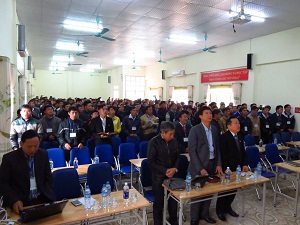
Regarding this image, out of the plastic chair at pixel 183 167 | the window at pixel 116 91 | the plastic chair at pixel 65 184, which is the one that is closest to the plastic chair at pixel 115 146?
the plastic chair at pixel 183 167

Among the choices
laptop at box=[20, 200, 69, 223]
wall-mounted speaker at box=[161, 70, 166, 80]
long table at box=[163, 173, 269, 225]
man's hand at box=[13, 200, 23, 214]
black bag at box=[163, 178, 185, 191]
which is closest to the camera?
laptop at box=[20, 200, 69, 223]

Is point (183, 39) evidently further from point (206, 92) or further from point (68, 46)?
point (68, 46)

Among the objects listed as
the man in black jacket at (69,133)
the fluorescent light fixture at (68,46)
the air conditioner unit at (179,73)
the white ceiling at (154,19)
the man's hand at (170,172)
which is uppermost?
the fluorescent light fixture at (68,46)

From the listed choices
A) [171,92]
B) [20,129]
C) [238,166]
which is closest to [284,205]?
[238,166]

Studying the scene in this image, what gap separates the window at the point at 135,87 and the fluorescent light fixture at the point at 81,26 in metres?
10.1

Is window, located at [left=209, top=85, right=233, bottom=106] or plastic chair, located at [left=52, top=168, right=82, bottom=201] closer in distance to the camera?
plastic chair, located at [left=52, top=168, right=82, bottom=201]

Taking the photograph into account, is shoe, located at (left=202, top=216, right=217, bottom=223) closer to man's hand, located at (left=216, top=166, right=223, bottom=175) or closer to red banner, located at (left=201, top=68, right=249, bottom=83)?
man's hand, located at (left=216, top=166, right=223, bottom=175)

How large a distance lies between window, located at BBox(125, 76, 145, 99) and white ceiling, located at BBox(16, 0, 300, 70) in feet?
26.0

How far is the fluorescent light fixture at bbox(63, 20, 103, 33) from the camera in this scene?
7206 millimetres

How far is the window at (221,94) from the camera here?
10110 mm

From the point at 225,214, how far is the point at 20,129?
12.7 feet

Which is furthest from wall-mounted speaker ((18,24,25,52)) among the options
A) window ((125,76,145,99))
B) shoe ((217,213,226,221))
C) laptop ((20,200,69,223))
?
window ((125,76,145,99))

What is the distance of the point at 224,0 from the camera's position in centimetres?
526

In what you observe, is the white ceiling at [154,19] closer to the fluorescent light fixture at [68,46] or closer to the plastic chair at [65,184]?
the fluorescent light fixture at [68,46]
